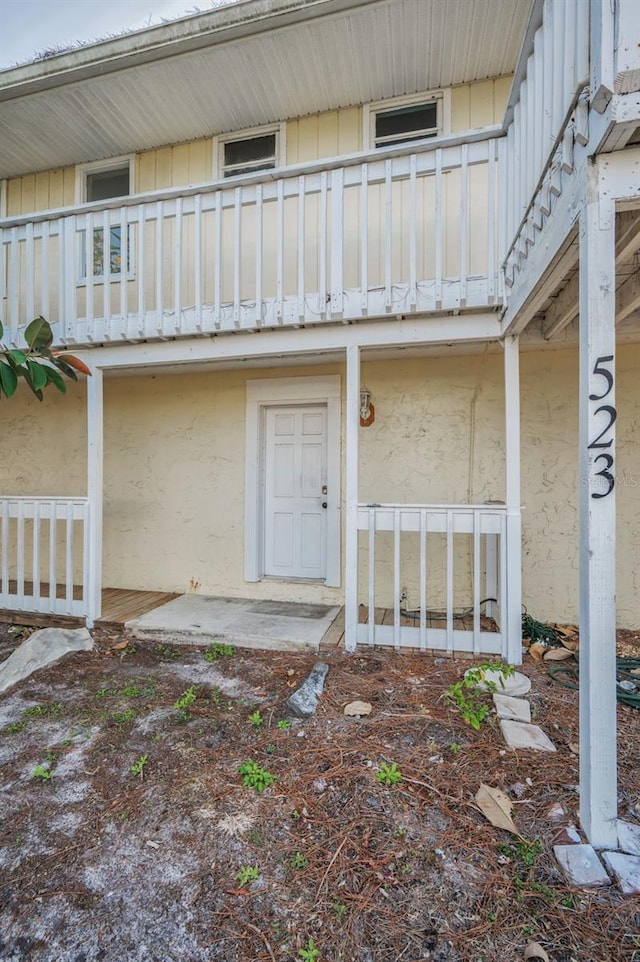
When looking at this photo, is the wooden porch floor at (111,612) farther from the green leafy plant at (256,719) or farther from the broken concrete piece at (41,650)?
the green leafy plant at (256,719)

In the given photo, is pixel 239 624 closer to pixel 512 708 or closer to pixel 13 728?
pixel 13 728

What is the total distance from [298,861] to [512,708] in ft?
5.05

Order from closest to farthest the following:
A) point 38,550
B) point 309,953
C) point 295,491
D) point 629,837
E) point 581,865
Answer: point 309,953 → point 581,865 → point 629,837 → point 38,550 → point 295,491

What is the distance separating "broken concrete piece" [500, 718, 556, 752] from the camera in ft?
7.59

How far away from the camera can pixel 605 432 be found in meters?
1.71

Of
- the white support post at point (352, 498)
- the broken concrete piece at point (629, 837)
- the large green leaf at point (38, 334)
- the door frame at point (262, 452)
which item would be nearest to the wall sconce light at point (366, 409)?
the door frame at point (262, 452)

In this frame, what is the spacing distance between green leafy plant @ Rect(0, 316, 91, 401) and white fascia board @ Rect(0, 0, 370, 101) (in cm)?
248

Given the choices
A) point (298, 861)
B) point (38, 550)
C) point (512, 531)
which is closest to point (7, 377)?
point (38, 550)

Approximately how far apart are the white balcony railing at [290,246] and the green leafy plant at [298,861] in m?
3.19

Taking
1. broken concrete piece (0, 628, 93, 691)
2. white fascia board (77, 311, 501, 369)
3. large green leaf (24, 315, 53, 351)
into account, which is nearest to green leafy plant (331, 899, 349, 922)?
broken concrete piece (0, 628, 93, 691)

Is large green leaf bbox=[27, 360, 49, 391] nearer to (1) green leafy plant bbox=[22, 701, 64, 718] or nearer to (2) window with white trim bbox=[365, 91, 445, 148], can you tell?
(1) green leafy plant bbox=[22, 701, 64, 718]

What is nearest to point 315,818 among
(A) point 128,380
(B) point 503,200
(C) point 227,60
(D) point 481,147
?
(B) point 503,200

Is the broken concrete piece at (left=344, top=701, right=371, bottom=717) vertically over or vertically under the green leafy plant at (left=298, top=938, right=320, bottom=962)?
over

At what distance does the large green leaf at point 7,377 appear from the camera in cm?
364
